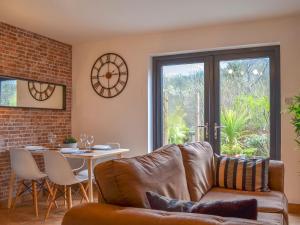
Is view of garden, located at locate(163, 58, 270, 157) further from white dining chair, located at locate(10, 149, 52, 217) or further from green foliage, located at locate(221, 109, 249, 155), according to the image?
white dining chair, located at locate(10, 149, 52, 217)

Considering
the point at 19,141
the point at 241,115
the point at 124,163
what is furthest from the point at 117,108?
the point at 124,163

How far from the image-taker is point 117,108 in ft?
16.3

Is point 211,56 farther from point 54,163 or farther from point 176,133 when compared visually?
point 54,163

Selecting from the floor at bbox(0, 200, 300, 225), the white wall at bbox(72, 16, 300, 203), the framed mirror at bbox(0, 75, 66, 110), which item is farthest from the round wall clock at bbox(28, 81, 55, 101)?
the floor at bbox(0, 200, 300, 225)

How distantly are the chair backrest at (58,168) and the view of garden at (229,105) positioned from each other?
1.80 m

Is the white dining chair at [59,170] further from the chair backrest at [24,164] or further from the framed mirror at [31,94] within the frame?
the framed mirror at [31,94]

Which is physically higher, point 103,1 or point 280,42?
point 103,1

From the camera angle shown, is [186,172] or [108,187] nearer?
[108,187]

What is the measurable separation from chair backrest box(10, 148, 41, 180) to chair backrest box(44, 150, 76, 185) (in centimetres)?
26

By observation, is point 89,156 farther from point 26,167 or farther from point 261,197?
point 261,197

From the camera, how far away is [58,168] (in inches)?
136

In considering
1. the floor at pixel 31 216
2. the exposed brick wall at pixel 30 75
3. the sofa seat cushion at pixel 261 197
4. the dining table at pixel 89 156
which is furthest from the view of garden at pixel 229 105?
the exposed brick wall at pixel 30 75

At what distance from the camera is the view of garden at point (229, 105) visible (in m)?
4.21

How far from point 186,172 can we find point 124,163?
3.14 feet
